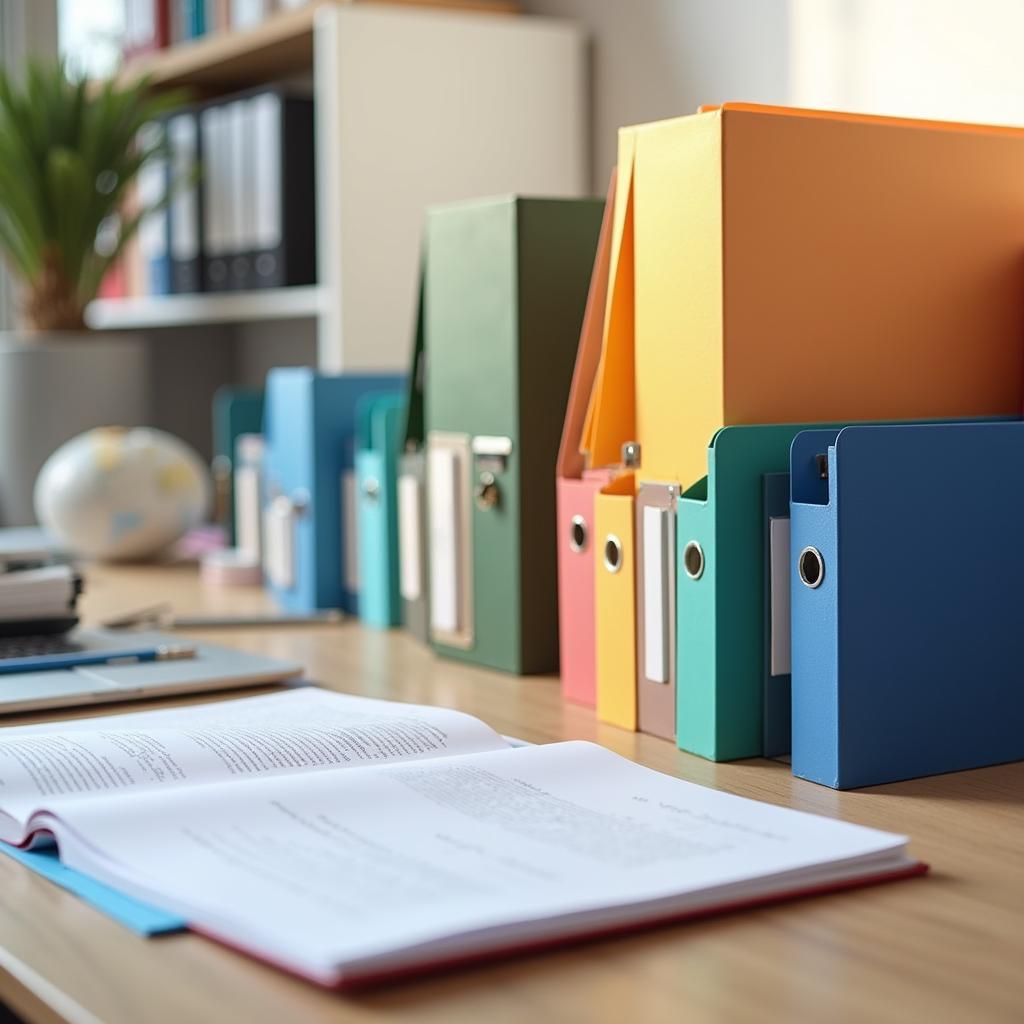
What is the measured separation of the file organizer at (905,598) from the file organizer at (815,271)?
0.10 metres

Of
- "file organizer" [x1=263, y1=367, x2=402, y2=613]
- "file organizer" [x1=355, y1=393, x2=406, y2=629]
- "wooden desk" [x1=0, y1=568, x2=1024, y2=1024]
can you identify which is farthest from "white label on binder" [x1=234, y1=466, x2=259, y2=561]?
"wooden desk" [x1=0, y1=568, x2=1024, y2=1024]

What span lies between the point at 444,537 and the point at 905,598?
1.56 feet

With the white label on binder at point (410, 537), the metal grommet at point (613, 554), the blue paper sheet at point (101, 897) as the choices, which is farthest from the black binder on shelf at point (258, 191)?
the blue paper sheet at point (101, 897)

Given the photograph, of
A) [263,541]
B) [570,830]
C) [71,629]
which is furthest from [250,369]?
[570,830]

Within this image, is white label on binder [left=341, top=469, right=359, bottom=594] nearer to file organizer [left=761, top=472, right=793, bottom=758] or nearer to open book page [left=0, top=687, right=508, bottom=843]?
open book page [left=0, top=687, right=508, bottom=843]

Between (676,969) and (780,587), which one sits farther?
(780,587)

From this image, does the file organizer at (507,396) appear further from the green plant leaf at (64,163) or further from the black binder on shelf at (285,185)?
the green plant leaf at (64,163)

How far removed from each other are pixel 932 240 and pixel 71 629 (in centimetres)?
72

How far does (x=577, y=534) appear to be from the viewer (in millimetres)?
983

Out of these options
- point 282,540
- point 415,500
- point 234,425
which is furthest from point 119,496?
point 415,500

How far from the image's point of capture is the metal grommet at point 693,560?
830 mm

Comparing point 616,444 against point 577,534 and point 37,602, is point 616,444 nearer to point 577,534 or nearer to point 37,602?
point 577,534

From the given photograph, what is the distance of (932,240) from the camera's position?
36.2 inches

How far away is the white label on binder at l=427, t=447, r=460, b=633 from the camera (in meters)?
1.16
